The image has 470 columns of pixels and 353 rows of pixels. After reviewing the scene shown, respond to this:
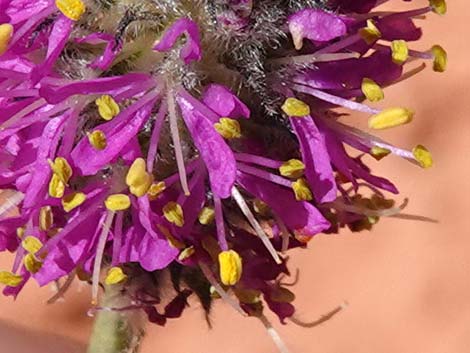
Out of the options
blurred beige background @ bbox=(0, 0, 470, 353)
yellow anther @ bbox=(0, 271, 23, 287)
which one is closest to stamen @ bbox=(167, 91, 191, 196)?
yellow anther @ bbox=(0, 271, 23, 287)

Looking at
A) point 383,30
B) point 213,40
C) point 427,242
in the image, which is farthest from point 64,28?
point 427,242

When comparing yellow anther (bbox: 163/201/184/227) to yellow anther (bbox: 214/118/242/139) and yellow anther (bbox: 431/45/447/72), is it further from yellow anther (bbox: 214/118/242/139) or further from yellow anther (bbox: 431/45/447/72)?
yellow anther (bbox: 431/45/447/72)

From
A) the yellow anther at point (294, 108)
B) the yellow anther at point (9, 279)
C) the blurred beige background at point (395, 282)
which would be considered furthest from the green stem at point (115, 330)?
the blurred beige background at point (395, 282)

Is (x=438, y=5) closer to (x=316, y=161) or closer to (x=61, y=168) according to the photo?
(x=316, y=161)

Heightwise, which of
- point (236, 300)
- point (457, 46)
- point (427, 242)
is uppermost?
point (236, 300)

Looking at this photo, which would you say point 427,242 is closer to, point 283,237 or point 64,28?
point 283,237

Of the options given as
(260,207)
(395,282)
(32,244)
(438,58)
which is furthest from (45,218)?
(395,282)
